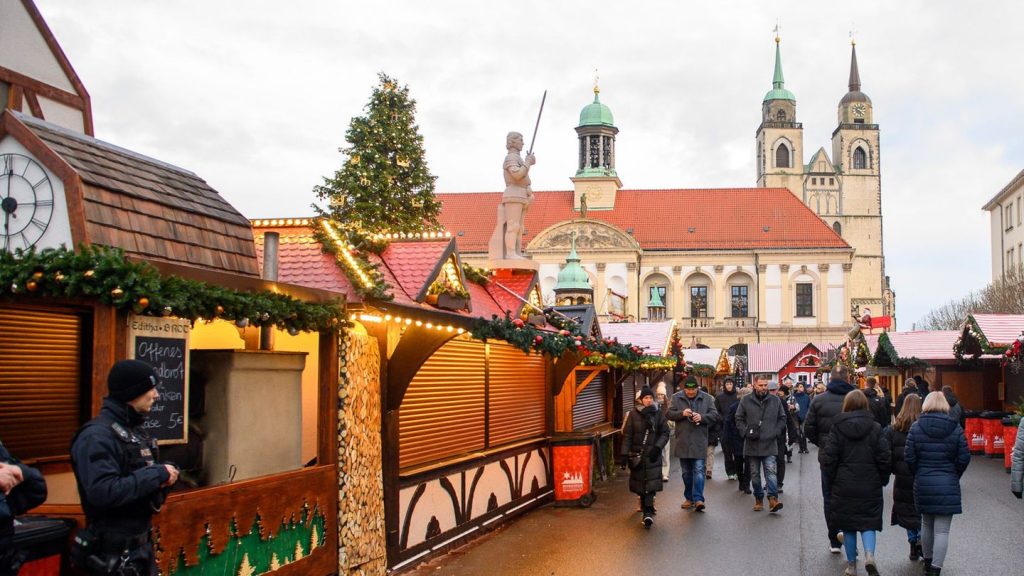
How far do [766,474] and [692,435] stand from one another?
3.63 feet

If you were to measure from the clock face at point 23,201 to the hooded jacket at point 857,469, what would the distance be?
6.93 metres

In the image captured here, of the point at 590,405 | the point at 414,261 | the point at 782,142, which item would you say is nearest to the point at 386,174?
the point at 590,405

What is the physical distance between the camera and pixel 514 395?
46.0ft

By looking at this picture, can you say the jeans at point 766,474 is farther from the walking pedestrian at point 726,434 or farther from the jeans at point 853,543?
the jeans at point 853,543

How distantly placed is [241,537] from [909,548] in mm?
7386

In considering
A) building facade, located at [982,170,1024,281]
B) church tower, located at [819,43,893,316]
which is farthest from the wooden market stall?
church tower, located at [819,43,893,316]

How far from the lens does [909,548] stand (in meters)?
11.2

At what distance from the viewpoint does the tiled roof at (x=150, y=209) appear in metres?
7.13

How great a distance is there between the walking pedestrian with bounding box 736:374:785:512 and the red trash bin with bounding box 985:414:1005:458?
10825 millimetres

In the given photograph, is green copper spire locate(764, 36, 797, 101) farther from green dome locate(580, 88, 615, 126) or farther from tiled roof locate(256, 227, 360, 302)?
tiled roof locate(256, 227, 360, 302)

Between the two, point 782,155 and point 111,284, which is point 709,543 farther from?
point 782,155

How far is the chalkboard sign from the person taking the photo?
20.5 feet

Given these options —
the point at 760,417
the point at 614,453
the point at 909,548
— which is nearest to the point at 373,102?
the point at 614,453

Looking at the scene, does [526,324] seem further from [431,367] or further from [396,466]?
[396,466]
